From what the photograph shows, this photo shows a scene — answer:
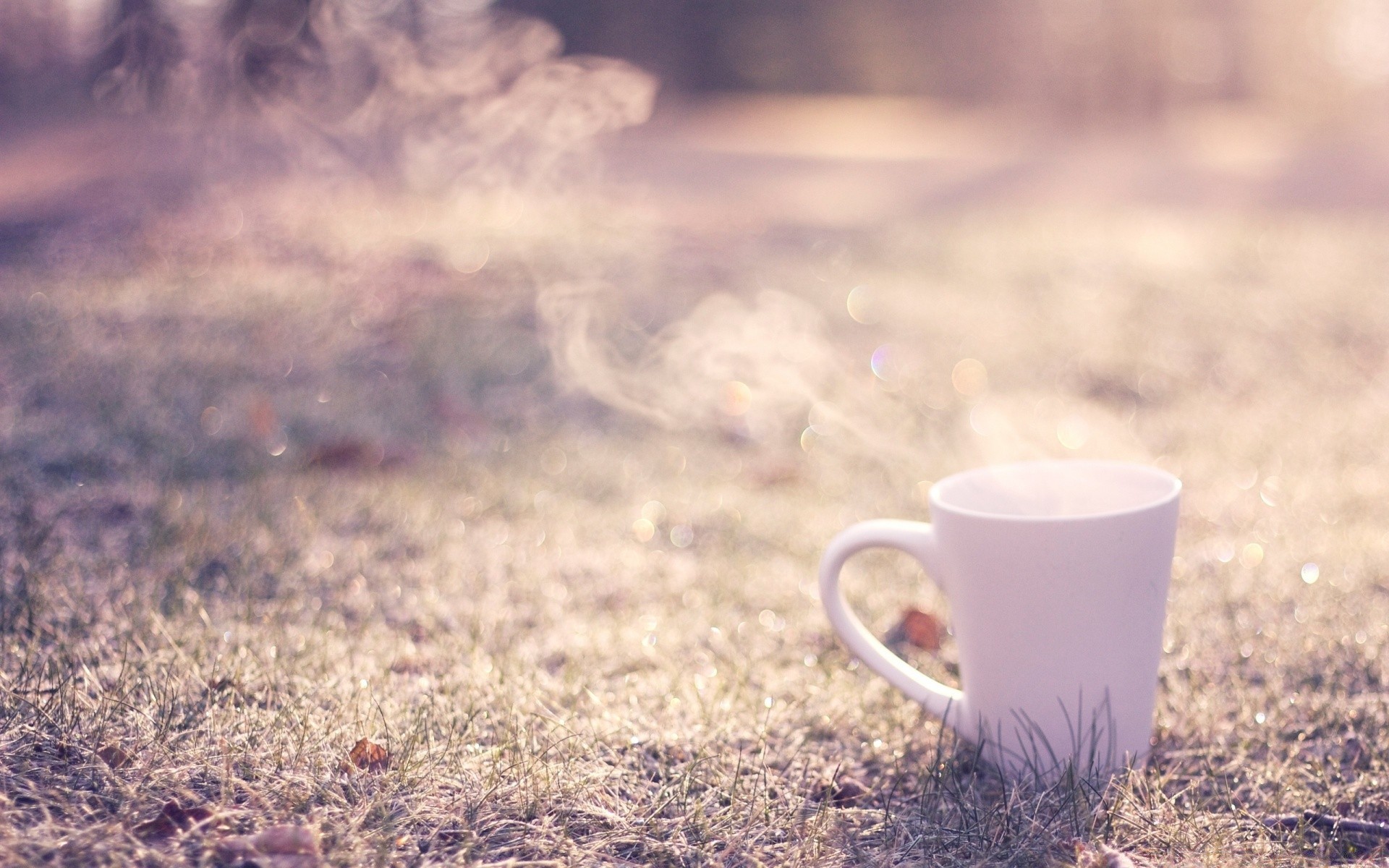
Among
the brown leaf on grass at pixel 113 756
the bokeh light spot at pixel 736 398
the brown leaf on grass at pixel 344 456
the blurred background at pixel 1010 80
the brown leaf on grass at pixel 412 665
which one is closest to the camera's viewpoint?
the brown leaf on grass at pixel 113 756

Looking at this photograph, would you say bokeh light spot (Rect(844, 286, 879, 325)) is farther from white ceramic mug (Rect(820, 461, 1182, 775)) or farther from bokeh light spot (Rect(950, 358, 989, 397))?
white ceramic mug (Rect(820, 461, 1182, 775))

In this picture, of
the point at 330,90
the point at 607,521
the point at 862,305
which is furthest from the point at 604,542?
the point at 330,90

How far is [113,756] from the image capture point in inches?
41.7

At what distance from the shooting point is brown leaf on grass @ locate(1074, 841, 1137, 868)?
38.4 inches

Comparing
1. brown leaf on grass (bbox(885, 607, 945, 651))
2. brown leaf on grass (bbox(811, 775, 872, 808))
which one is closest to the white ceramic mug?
brown leaf on grass (bbox(811, 775, 872, 808))

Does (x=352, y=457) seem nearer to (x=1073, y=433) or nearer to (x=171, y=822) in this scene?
(x=171, y=822)

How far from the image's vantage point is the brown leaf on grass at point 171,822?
0.95 meters

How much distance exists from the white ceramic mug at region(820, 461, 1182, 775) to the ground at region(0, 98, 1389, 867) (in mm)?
38

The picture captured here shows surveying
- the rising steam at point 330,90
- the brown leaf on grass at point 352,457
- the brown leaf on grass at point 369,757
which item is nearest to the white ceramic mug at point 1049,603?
the brown leaf on grass at point 369,757

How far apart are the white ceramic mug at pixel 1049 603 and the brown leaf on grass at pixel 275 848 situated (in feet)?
2.05

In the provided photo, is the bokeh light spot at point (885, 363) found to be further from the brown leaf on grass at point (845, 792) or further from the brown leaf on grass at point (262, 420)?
the brown leaf on grass at point (845, 792)

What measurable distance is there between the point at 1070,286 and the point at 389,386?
255 cm

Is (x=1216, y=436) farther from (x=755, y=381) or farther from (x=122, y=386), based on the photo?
(x=122, y=386)

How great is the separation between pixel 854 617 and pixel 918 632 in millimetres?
439
